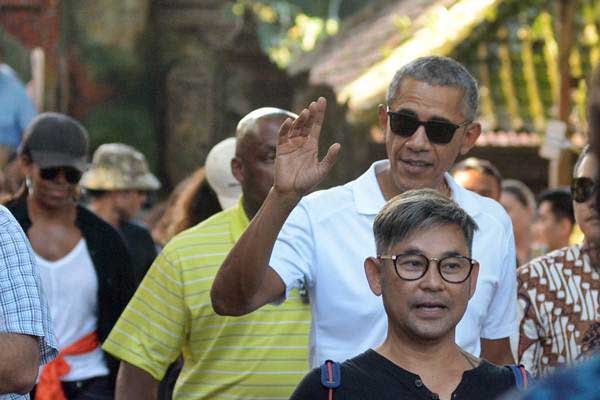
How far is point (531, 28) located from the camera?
20.7m

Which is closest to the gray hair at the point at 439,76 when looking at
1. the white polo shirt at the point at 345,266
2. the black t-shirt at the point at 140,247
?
the white polo shirt at the point at 345,266

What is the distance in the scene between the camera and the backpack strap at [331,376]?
405 centimetres

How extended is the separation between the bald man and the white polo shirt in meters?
0.66

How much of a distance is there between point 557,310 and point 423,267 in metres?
1.68

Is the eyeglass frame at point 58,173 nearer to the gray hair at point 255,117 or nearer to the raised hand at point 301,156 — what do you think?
the gray hair at point 255,117

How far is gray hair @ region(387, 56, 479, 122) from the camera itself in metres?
5.18

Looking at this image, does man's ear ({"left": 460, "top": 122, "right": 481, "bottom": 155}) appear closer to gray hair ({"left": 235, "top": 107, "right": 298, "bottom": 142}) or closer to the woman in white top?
gray hair ({"left": 235, "top": 107, "right": 298, "bottom": 142})

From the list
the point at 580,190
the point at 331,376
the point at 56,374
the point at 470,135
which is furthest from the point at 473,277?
the point at 56,374

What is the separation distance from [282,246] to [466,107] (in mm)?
857

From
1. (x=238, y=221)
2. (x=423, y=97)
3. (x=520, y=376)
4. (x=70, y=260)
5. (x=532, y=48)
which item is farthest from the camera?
(x=532, y=48)

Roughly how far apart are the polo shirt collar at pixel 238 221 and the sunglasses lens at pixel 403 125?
1067 millimetres

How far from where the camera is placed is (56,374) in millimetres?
7141

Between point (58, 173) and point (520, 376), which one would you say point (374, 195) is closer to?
point (520, 376)

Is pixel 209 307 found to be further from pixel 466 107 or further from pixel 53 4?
pixel 53 4
